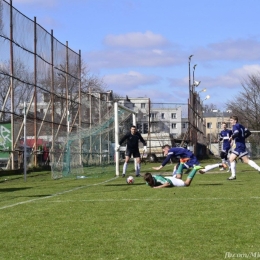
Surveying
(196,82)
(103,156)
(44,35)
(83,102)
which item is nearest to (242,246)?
(103,156)

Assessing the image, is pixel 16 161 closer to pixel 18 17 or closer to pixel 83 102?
pixel 18 17

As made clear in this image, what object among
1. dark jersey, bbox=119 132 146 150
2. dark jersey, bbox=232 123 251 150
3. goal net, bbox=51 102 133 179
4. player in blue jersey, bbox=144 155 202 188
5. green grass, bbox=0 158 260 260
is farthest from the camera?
goal net, bbox=51 102 133 179

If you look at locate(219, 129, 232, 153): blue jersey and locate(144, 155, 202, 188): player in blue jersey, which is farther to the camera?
locate(219, 129, 232, 153): blue jersey

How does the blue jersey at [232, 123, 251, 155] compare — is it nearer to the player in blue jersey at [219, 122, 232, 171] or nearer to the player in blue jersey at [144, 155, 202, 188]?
the player in blue jersey at [144, 155, 202, 188]

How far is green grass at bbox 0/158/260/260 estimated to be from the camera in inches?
290

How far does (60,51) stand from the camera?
1335 inches

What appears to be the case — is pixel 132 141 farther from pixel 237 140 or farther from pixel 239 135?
pixel 239 135

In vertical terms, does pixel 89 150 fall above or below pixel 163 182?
above

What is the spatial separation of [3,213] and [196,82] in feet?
166

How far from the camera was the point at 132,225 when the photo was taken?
9.35 m

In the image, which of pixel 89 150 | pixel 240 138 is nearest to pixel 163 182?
pixel 240 138

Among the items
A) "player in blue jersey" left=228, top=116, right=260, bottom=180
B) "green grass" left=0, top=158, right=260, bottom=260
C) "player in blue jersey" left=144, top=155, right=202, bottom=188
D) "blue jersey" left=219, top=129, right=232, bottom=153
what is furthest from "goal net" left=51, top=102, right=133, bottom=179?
"green grass" left=0, top=158, right=260, bottom=260

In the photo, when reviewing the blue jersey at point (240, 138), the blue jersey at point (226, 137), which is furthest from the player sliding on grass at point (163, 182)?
the blue jersey at point (226, 137)

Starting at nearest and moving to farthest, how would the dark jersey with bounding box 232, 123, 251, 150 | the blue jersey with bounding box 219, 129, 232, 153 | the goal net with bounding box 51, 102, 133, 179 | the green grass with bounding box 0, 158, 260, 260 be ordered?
1. the green grass with bounding box 0, 158, 260, 260
2. the dark jersey with bounding box 232, 123, 251, 150
3. the goal net with bounding box 51, 102, 133, 179
4. the blue jersey with bounding box 219, 129, 232, 153
